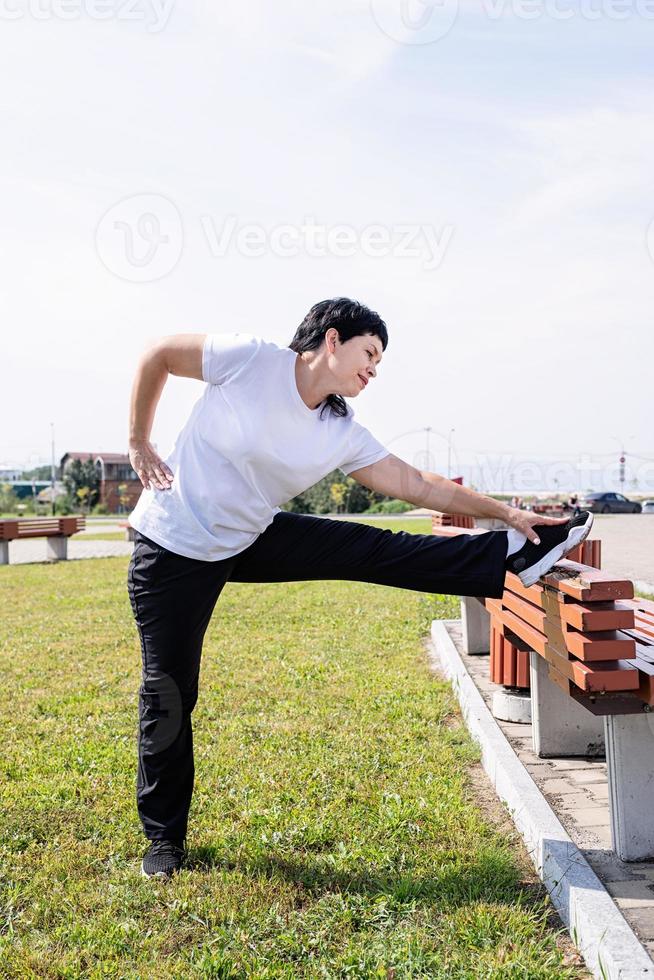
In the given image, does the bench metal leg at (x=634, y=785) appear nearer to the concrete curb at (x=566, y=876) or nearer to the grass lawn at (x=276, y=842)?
the concrete curb at (x=566, y=876)

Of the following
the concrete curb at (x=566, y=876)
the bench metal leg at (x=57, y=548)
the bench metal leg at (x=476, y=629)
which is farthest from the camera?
the bench metal leg at (x=57, y=548)

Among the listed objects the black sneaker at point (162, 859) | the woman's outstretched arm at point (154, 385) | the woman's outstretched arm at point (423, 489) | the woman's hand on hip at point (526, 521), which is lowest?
the black sneaker at point (162, 859)

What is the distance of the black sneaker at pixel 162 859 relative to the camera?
3.28 metres

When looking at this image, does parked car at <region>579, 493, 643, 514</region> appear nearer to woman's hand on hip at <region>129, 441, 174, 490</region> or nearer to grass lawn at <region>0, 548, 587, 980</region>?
grass lawn at <region>0, 548, 587, 980</region>

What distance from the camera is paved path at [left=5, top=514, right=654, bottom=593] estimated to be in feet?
39.8

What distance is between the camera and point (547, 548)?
3.27 meters

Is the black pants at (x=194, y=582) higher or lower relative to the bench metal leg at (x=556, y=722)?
higher

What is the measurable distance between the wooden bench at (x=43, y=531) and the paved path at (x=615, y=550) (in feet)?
1.82

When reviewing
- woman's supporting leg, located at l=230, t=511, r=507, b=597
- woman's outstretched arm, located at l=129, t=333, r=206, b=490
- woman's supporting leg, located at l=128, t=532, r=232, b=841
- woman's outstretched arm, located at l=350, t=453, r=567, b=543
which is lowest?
woman's supporting leg, located at l=128, t=532, r=232, b=841

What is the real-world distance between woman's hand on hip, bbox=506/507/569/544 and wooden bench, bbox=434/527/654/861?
0.15 m

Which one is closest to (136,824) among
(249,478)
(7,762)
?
(7,762)

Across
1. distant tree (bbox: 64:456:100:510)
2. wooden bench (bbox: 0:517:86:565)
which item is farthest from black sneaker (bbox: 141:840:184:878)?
distant tree (bbox: 64:456:100:510)

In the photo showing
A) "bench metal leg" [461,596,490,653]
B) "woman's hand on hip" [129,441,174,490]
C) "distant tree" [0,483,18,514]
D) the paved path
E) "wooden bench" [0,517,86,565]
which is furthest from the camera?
"distant tree" [0,483,18,514]

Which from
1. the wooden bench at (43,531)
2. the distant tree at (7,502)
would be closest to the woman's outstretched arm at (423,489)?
the wooden bench at (43,531)
